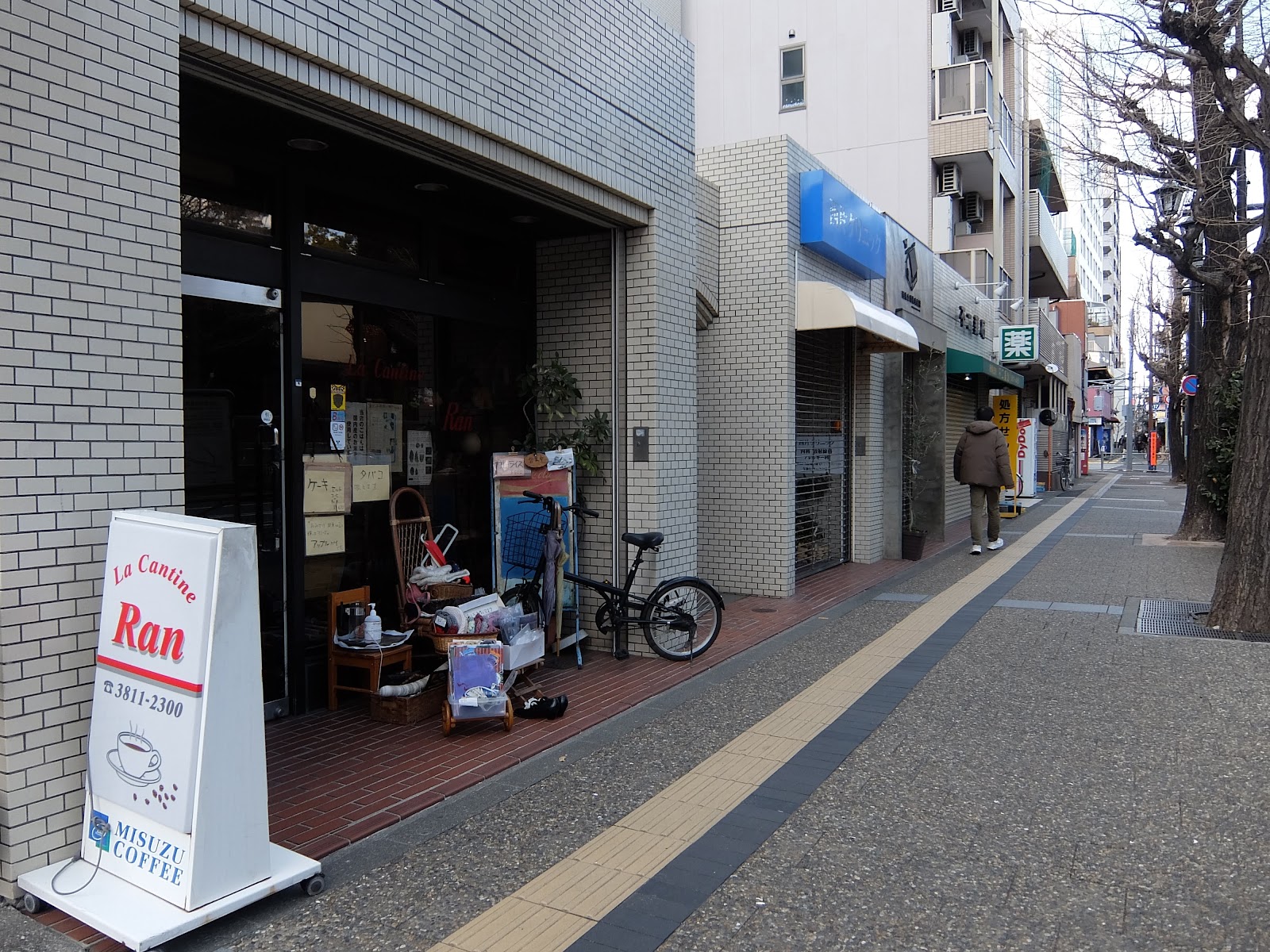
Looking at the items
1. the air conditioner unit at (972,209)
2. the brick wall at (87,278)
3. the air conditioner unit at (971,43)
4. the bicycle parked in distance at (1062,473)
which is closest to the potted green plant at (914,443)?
the brick wall at (87,278)

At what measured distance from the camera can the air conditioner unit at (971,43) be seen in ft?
74.2

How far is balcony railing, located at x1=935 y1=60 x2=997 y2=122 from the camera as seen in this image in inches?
698

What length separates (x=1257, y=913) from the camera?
337cm

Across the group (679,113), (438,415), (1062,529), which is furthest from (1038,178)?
(438,415)

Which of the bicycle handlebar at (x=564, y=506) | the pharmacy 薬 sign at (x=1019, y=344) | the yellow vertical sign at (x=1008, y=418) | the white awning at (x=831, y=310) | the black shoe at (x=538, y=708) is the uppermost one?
the pharmacy 薬 sign at (x=1019, y=344)

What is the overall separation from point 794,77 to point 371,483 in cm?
1553

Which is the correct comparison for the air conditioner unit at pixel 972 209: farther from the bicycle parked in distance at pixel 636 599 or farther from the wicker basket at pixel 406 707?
the wicker basket at pixel 406 707

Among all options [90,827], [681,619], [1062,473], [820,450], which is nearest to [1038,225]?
[1062,473]

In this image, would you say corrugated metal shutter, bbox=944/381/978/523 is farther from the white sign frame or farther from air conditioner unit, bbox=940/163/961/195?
the white sign frame

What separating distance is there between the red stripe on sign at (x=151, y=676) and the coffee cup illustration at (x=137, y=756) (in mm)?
219

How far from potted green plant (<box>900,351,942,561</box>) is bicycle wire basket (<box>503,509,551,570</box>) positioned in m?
7.33

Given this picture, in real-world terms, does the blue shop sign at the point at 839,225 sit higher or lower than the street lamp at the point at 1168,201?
lower

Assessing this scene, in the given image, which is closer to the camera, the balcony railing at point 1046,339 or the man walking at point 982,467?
the man walking at point 982,467

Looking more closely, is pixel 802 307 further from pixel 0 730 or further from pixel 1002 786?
pixel 0 730
